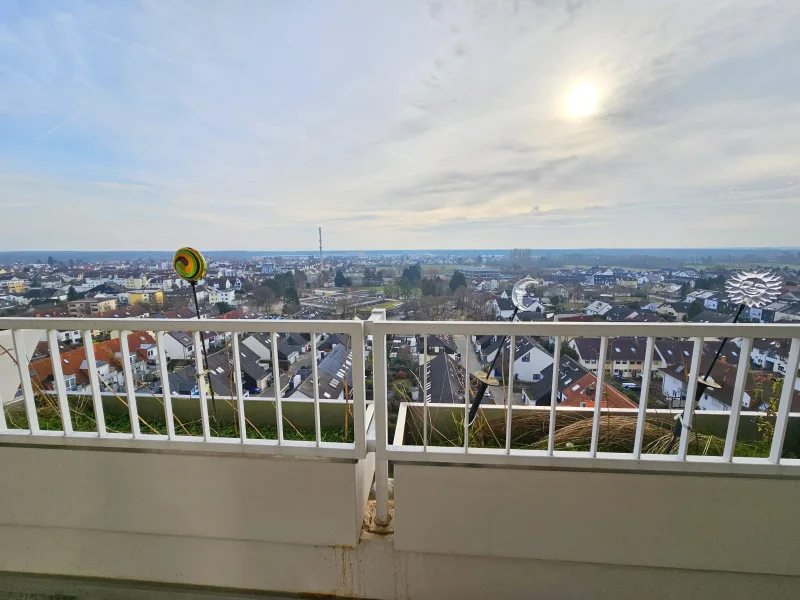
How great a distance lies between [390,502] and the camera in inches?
68.6

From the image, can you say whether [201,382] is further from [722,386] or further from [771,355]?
[771,355]

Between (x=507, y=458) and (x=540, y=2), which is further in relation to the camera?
(x=540, y=2)

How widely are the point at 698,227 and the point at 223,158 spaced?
3640 millimetres

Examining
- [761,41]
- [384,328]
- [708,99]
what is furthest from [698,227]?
[384,328]

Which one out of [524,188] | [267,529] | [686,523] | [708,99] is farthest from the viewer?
[524,188]

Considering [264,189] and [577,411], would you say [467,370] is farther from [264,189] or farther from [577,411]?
[264,189]

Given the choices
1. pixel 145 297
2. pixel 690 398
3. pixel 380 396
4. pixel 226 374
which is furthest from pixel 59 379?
pixel 690 398

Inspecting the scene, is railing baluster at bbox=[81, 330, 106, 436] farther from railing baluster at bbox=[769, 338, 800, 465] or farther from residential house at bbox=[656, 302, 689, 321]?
railing baluster at bbox=[769, 338, 800, 465]

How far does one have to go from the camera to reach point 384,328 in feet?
4.65

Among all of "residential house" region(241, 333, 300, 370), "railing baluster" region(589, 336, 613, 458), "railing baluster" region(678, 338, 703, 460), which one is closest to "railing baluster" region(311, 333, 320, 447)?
"residential house" region(241, 333, 300, 370)

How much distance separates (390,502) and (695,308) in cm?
194

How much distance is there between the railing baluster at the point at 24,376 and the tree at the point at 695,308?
337 centimetres

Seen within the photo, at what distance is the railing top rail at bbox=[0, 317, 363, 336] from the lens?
4.69ft

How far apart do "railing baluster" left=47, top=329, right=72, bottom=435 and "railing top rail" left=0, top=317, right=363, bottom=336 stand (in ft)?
0.26
